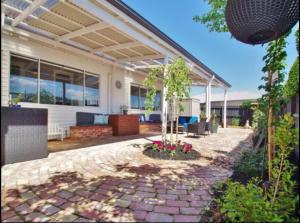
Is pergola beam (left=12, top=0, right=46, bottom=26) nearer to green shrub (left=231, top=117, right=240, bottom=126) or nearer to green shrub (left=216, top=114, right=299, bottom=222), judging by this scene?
green shrub (left=216, top=114, right=299, bottom=222)

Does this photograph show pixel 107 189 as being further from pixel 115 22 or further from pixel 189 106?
pixel 189 106

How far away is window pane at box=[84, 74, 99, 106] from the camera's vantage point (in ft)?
25.9

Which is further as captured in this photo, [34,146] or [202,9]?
[202,9]

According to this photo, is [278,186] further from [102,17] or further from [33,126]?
[102,17]

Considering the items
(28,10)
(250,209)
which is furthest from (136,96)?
(250,209)

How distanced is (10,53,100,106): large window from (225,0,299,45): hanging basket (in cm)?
570

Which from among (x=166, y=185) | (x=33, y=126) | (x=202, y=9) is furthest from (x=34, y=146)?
(x=202, y=9)

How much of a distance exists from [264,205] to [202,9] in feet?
21.1

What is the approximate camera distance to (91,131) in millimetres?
7137

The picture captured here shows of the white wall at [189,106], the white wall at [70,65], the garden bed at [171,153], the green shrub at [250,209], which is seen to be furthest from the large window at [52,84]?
the green shrub at [250,209]

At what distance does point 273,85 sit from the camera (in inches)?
90.9

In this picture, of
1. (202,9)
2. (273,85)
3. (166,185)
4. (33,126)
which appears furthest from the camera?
(202,9)

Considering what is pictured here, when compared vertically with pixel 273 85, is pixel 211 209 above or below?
below

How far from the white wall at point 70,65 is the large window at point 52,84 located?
0.62ft
